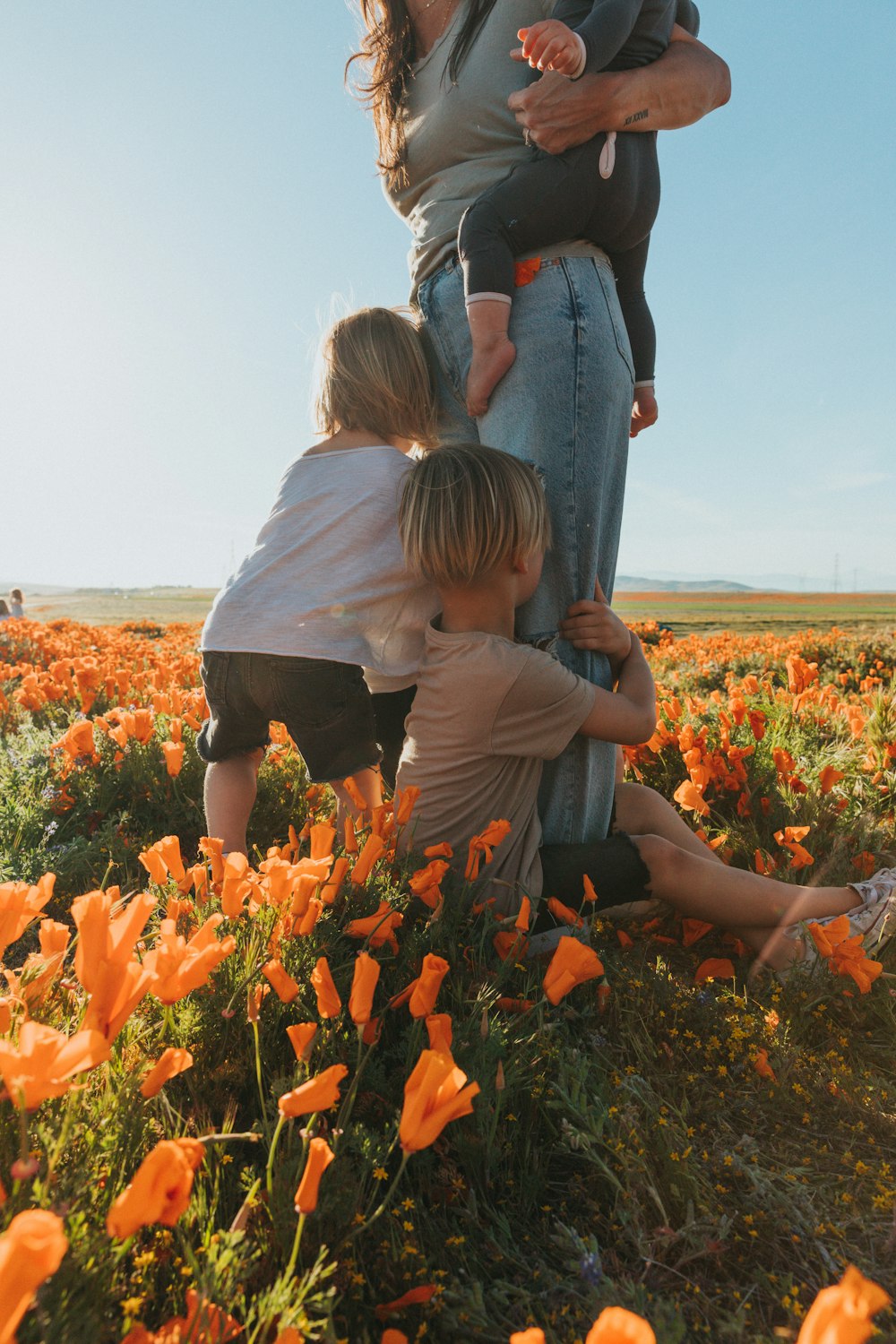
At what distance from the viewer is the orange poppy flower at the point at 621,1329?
0.62 meters

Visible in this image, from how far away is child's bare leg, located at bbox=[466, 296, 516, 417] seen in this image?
2.20 metres

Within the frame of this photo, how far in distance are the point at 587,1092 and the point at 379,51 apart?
294cm

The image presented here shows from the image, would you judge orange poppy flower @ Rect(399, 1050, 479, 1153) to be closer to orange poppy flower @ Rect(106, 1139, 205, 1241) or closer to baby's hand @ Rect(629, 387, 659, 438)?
orange poppy flower @ Rect(106, 1139, 205, 1241)

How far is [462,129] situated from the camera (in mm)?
2354

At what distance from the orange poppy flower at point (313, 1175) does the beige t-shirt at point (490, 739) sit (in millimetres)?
1167

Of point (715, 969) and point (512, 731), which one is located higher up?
point (512, 731)

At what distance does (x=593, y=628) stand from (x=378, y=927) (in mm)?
1093

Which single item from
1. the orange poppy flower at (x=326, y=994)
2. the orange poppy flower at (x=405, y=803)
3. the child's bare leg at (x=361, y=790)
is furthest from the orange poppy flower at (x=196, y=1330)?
the child's bare leg at (x=361, y=790)

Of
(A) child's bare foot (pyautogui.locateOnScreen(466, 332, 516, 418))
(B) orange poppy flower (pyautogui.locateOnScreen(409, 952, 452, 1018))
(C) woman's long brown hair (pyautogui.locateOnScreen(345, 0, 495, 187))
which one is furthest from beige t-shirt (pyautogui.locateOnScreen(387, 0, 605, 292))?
(B) orange poppy flower (pyautogui.locateOnScreen(409, 952, 452, 1018))

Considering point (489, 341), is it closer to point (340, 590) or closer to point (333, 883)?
point (340, 590)

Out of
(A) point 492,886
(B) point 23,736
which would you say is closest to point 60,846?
(A) point 492,886

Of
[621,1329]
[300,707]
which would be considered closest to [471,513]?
[300,707]

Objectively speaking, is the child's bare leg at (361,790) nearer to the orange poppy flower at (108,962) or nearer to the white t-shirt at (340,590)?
the white t-shirt at (340,590)

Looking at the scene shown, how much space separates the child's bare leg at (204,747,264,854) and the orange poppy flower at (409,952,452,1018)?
1.35 metres
